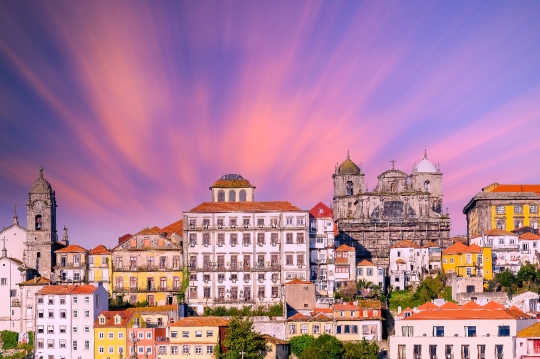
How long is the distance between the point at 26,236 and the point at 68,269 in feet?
18.7

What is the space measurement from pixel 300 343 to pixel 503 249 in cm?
2619

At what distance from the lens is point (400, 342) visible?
85.1m

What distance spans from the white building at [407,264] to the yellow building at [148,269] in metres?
20.8

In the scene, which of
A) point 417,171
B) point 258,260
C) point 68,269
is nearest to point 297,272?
point 258,260

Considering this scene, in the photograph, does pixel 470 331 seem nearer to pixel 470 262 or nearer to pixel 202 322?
pixel 470 262

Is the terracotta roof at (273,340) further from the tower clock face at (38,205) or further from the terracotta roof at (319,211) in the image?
the tower clock face at (38,205)

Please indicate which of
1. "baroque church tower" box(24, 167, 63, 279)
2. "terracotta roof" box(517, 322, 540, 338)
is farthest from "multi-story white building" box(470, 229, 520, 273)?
"baroque church tower" box(24, 167, 63, 279)

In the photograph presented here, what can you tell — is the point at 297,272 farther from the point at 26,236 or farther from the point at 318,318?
the point at 26,236

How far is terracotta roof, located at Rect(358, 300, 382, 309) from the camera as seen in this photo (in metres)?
92.5

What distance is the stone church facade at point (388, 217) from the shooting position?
115 meters

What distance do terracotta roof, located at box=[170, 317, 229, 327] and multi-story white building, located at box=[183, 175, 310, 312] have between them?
7.71 m

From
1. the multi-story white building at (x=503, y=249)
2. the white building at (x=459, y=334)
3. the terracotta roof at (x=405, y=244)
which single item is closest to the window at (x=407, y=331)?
the white building at (x=459, y=334)

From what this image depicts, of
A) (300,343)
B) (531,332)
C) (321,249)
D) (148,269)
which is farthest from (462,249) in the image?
(148,269)

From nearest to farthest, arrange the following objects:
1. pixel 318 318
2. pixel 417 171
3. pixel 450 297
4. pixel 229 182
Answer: pixel 318 318
pixel 450 297
pixel 229 182
pixel 417 171
